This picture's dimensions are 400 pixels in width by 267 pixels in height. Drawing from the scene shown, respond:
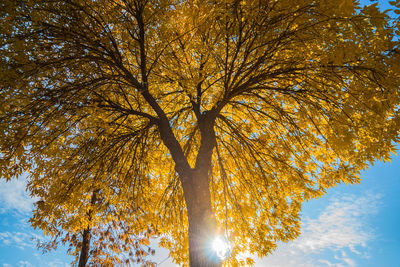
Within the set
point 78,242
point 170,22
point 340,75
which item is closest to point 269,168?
point 340,75

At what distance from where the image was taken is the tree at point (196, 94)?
3.29 metres

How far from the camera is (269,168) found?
17.9 feet

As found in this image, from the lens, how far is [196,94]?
4.40 metres

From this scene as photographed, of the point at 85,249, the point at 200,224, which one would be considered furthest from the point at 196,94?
the point at 85,249

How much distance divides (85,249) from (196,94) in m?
7.51

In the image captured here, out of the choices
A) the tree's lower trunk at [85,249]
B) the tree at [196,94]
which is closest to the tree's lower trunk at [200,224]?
the tree at [196,94]

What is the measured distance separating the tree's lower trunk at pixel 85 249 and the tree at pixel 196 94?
2938 mm

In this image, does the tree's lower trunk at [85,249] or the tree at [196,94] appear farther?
the tree's lower trunk at [85,249]

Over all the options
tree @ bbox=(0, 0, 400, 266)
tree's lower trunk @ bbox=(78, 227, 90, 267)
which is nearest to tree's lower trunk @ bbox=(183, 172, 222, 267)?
tree @ bbox=(0, 0, 400, 266)

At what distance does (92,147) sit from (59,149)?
2.62 feet

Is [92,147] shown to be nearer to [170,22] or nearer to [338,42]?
[170,22]

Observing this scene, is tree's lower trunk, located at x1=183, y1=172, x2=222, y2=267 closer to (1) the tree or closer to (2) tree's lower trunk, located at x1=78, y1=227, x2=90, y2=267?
(1) the tree

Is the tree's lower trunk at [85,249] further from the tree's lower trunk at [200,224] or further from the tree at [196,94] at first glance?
the tree's lower trunk at [200,224]

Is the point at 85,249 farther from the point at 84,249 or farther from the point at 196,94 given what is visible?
the point at 196,94
